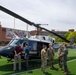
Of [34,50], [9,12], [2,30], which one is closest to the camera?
[9,12]

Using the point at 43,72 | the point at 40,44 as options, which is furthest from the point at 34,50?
the point at 43,72

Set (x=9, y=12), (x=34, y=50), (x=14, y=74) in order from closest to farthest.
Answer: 1. (x=14, y=74)
2. (x=9, y=12)
3. (x=34, y=50)

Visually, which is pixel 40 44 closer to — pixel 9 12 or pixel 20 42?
pixel 20 42

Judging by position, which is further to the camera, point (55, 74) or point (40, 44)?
point (40, 44)

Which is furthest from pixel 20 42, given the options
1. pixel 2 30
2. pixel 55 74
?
pixel 2 30

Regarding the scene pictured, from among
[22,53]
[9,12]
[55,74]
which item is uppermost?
[9,12]

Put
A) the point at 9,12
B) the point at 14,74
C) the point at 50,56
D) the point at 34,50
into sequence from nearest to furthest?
the point at 14,74 < the point at 9,12 < the point at 50,56 < the point at 34,50

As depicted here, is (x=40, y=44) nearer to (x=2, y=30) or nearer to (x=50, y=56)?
(x=50, y=56)

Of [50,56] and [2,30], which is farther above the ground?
[2,30]

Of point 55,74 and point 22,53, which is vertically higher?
point 22,53

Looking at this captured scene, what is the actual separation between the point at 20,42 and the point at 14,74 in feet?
15.1

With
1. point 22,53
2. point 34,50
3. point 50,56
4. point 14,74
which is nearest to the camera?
point 14,74

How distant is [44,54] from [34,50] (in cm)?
492

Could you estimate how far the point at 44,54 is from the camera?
14375 mm
